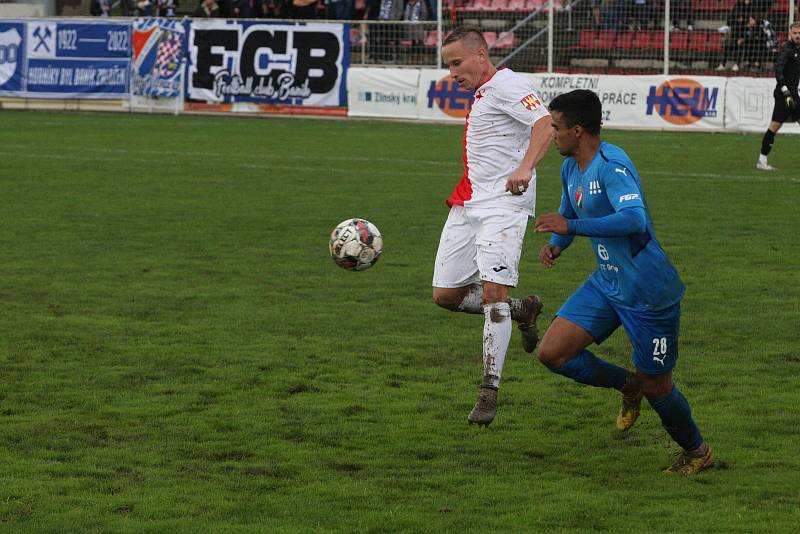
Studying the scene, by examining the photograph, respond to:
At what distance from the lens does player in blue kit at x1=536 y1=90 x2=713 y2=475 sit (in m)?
5.88

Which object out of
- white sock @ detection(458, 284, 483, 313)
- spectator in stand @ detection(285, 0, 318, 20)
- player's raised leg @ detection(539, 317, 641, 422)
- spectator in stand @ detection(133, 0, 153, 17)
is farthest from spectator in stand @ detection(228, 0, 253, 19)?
player's raised leg @ detection(539, 317, 641, 422)

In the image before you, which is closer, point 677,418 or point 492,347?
point 677,418

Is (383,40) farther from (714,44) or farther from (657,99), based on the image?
(714,44)

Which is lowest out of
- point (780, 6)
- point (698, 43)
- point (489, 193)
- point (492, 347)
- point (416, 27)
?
point (492, 347)

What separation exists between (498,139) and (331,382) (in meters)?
1.76

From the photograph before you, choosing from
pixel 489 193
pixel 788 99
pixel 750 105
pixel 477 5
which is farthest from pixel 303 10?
pixel 489 193

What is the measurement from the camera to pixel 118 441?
22.1 ft

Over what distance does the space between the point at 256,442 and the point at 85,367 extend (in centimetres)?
217

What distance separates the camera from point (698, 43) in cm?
2888

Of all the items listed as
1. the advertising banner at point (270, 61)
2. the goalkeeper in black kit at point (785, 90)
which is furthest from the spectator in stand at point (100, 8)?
the goalkeeper in black kit at point (785, 90)

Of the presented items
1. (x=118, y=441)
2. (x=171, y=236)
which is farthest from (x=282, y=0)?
(x=118, y=441)

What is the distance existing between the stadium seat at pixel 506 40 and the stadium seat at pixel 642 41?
3.59 metres

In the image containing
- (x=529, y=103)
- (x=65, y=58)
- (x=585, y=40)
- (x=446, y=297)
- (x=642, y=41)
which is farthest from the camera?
(x=65, y=58)

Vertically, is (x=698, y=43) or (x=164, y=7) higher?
(x=164, y=7)
